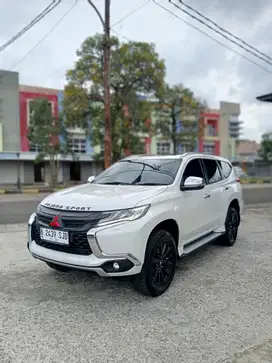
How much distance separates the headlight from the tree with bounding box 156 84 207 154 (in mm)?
21093

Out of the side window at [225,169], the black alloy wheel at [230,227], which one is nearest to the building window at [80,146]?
the side window at [225,169]

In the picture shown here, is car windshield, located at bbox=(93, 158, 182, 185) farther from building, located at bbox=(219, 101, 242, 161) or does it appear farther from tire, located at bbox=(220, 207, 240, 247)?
building, located at bbox=(219, 101, 242, 161)

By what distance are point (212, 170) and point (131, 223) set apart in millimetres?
2610

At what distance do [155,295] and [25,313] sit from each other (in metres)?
1.40

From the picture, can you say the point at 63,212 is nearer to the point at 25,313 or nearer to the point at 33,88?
the point at 25,313

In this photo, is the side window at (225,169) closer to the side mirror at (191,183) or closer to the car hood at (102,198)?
the side mirror at (191,183)

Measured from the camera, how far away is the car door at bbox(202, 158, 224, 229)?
16.1 ft

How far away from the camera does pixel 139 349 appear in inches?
103

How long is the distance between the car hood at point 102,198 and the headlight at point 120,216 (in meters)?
0.05

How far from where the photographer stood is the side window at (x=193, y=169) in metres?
4.50

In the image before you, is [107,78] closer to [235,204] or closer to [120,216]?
[235,204]

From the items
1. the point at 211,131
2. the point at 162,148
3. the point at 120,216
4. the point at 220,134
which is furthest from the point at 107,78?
the point at 220,134

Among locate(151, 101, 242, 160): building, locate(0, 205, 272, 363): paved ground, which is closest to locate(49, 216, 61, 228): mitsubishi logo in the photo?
locate(0, 205, 272, 363): paved ground

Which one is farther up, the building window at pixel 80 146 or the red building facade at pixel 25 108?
the red building facade at pixel 25 108
